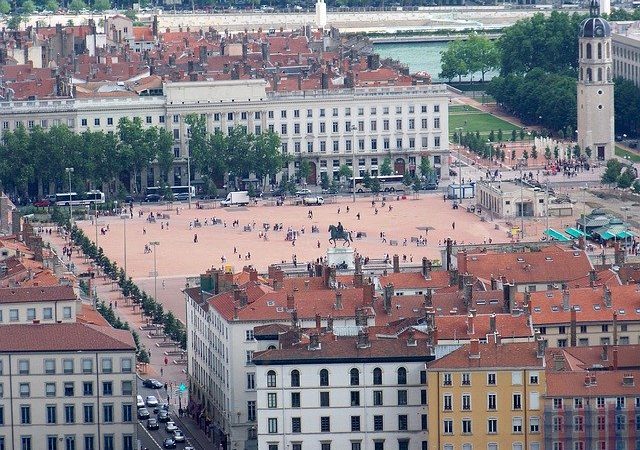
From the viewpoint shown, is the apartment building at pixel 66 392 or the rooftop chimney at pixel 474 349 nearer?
the rooftop chimney at pixel 474 349

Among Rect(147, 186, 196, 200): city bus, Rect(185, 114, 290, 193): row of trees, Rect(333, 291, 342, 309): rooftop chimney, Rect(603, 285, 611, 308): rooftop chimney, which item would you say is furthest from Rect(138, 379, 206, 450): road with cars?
Rect(185, 114, 290, 193): row of trees

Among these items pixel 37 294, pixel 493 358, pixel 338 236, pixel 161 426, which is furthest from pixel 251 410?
pixel 338 236

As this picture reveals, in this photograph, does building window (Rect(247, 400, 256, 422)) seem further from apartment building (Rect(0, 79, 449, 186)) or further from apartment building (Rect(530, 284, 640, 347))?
apartment building (Rect(0, 79, 449, 186))

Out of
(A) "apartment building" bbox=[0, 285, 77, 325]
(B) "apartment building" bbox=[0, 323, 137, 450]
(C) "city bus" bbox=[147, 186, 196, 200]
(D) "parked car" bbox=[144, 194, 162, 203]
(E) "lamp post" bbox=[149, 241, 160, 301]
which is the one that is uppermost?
(A) "apartment building" bbox=[0, 285, 77, 325]

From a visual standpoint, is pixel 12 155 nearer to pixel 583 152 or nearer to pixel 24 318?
pixel 583 152

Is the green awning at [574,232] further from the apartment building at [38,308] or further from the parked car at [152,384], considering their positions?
the apartment building at [38,308]

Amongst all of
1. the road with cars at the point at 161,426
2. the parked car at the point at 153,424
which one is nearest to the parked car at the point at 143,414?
the road with cars at the point at 161,426

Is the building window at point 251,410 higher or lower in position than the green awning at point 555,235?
higher

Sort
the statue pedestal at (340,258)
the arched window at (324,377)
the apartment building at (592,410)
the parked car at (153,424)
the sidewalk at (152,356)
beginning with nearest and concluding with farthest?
the apartment building at (592,410) < the arched window at (324,377) < the parked car at (153,424) < the sidewalk at (152,356) < the statue pedestal at (340,258)
